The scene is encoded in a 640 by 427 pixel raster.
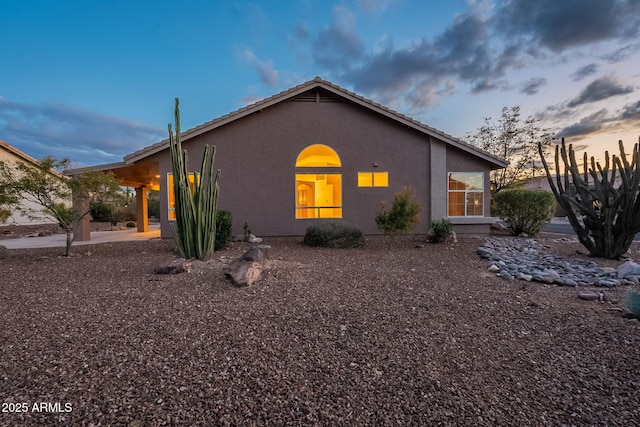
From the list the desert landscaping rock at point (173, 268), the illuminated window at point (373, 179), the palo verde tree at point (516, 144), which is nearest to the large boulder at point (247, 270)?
the desert landscaping rock at point (173, 268)

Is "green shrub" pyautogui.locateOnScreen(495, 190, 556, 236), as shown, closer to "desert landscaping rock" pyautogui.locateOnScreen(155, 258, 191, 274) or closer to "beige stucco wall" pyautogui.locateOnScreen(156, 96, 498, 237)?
"beige stucco wall" pyautogui.locateOnScreen(156, 96, 498, 237)

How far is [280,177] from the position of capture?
35.8 ft

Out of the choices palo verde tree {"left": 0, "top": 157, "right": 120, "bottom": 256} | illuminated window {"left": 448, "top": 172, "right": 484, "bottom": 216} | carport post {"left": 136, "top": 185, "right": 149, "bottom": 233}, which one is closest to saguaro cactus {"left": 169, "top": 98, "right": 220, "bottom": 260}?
palo verde tree {"left": 0, "top": 157, "right": 120, "bottom": 256}

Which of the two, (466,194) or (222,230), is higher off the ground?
(466,194)

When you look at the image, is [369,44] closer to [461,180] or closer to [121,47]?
[461,180]

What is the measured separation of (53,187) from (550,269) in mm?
12316

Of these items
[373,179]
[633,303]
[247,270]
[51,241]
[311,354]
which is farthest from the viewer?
[373,179]

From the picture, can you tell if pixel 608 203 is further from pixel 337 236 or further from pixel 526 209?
pixel 337 236

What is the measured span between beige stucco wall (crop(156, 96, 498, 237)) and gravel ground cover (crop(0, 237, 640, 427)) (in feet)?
19.4

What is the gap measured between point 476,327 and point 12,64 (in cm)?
2198

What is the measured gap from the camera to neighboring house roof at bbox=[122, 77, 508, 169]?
33.2 ft

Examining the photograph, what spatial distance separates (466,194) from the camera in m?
11.6

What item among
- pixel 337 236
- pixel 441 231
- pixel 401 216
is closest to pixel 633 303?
pixel 401 216

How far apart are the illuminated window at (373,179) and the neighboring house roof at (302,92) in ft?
7.10
